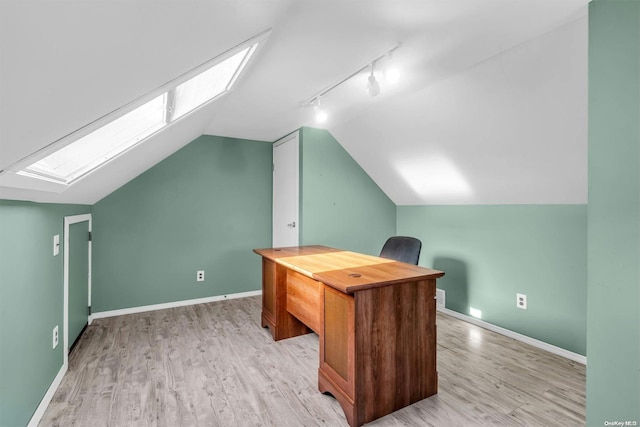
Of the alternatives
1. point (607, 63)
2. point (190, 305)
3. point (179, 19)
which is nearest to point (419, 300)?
point (607, 63)

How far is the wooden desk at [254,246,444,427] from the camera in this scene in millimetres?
1711

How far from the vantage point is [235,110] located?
3.07 meters

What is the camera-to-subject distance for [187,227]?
388 centimetres

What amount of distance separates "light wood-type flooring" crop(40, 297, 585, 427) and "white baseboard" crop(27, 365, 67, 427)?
32 mm

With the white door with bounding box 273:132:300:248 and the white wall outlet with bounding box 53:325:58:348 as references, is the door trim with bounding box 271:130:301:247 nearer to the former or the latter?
the white door with bounding box 273:132:300:248

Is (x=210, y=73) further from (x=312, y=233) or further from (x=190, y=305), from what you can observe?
(x=190, y=305)

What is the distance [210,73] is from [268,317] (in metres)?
2.19

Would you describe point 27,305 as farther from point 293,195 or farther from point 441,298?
point 441,298

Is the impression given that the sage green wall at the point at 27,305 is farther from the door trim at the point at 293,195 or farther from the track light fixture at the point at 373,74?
the door trim at the point at 293,195

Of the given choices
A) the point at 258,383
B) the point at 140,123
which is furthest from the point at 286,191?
the point at 258,383

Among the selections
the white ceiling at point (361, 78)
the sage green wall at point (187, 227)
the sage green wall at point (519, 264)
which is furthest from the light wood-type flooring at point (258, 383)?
the white ceiling at point (361, 78)

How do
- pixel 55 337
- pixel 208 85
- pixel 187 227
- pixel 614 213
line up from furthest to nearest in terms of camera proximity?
pixel 187 227 → pixel 208 85 → pixel 55 337 → pixel 614 213

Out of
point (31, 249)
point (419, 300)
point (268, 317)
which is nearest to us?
point (31, 249)

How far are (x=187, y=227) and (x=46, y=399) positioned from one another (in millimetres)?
2208
